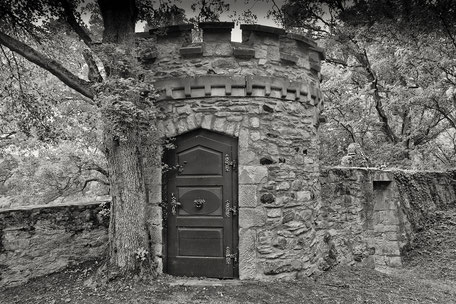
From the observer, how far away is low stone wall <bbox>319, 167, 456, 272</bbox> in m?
6.21

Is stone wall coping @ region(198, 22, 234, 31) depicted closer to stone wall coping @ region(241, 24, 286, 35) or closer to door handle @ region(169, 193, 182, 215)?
stone wall coping @ region(241, 24, 286, 35)

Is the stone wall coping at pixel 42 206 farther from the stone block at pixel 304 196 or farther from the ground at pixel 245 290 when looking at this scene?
the stone block at pixel 304 196

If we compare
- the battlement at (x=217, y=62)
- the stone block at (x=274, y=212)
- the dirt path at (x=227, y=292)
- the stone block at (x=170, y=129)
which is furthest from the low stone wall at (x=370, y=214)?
the stone block at (x=170, y=129)

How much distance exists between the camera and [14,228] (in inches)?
202

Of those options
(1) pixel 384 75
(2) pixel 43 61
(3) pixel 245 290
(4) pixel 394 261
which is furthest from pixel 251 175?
(1) pixel 384 75

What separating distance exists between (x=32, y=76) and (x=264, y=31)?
14.5 feet

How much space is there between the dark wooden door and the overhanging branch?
4.92 ft

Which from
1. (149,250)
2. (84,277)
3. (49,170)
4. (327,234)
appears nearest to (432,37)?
(327,234)

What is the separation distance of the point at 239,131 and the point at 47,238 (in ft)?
10.9

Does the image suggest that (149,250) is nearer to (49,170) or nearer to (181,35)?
(181,35)

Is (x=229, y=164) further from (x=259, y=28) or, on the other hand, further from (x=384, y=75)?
(x=384, y=75)

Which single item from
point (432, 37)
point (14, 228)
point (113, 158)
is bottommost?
point (14, 228)

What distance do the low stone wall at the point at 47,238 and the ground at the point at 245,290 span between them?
21 cm

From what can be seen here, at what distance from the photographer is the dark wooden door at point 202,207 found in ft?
16.7
